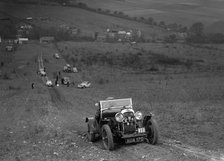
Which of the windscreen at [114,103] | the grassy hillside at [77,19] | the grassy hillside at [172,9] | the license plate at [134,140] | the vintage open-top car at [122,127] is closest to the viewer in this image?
the license plate at [134,140]

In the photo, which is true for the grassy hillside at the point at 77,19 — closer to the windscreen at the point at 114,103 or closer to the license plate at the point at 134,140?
the windscreen at the point at 114,103

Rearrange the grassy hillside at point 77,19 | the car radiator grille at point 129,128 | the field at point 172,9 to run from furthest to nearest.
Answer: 1. the field at point 172,9
2. the grassy hillside at point 77,19
3. the car radiator grille at point 129,128

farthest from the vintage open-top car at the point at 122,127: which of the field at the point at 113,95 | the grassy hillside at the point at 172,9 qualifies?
the grassy hillside at the point at 172,9

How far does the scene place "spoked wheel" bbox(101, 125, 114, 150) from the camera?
18.8 meters

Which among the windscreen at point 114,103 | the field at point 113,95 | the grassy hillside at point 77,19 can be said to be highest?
the grassy hillside at point 77,19

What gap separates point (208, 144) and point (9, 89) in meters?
37.0

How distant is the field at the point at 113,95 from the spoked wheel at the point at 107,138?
1.15 ft

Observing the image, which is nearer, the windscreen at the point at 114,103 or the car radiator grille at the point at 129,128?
the car radiator grille at the point at 129,128

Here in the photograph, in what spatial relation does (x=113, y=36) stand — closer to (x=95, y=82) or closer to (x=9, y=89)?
(x=95, y=82)

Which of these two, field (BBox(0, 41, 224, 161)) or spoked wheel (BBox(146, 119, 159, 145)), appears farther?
Answer: spoked wheel (BBox(146, 119, 159, 145))

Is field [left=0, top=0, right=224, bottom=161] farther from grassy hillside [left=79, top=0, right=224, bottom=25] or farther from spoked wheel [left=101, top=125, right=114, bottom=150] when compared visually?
grassy hillside [left=79, top=0, right=224, bottom=25]

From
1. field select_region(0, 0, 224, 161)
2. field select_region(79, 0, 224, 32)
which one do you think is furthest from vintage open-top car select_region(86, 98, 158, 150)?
field select_region(79, 0, 224, 32)

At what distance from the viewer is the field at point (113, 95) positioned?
19.1m

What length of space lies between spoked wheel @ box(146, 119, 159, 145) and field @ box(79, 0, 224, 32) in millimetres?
128192
